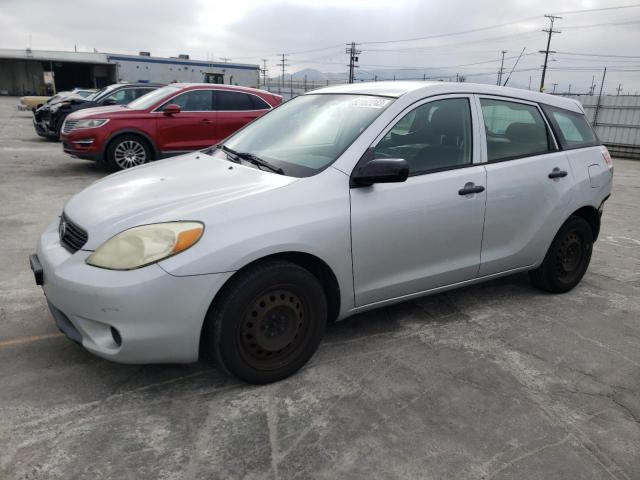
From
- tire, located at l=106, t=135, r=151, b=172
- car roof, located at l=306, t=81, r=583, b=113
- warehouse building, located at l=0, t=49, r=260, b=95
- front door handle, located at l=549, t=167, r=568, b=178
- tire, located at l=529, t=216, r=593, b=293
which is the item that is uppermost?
warehouse building, located at l=0, t=49, r=260, b=95

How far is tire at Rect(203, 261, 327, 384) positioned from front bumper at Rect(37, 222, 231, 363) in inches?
4.2

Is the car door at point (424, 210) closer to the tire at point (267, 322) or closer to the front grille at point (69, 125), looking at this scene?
the tire at point (267, 322)

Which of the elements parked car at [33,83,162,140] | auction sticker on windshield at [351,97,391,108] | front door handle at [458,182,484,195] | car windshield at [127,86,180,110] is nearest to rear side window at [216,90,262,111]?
car windshield at [127,86,180,110]

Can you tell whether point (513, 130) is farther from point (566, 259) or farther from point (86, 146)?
point (86, 146)

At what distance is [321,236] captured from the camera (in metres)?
2.82

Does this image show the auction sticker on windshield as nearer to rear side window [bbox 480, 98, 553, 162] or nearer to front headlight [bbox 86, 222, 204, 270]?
rear side window [bbox 480, 98, 553, 162]

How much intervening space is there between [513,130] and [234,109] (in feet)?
22.1

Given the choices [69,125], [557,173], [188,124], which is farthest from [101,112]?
[557,173]

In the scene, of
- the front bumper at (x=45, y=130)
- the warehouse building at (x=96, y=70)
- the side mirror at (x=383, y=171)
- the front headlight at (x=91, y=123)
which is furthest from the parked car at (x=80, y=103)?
the warehouse building at (x=96, y=70)

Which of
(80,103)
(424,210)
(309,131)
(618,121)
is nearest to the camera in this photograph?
(424,210)

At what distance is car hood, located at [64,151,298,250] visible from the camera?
104 inches

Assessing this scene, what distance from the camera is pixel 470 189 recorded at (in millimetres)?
3439

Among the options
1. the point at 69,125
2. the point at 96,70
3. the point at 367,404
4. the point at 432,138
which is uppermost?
the point at 96,70

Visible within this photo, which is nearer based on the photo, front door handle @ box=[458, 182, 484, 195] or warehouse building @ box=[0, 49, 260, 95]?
front door handle @ box=[458, 182, 484, 195]
